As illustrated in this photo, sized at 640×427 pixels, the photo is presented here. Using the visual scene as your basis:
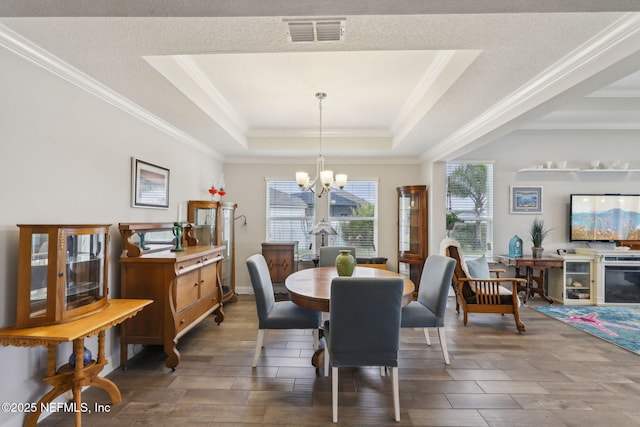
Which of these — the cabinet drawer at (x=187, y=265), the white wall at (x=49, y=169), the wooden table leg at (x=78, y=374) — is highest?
the white wall at (x=49, y=169)

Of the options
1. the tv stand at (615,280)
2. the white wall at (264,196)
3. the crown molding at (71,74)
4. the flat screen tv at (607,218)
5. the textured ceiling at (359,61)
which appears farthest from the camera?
the white wall at (264,196)

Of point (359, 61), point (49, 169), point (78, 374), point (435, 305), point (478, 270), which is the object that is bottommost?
point (78, 374)

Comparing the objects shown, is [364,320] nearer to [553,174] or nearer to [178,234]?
[178,234]

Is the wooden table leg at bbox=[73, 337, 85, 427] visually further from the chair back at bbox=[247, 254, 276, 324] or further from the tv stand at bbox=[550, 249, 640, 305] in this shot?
the tv stand at bbox=[550, 249, 640, 305]

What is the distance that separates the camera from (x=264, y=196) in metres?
5.49

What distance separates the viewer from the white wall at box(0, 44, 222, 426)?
182 cm

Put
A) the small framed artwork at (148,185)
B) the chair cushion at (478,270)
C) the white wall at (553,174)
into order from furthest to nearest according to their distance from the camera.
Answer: the white wall at (553,174), the chair cushion at (478,270), the small framed artwork at (148,185)

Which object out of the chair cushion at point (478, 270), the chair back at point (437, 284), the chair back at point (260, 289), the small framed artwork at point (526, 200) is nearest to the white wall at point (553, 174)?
the small framed artwork at point (526, 200)

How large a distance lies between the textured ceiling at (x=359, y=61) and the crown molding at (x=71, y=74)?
0.04ft

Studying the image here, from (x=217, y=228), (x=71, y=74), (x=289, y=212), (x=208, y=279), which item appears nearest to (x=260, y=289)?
(x=208, y=279)

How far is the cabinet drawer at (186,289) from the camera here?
2.82 metres

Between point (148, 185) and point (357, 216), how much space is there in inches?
134

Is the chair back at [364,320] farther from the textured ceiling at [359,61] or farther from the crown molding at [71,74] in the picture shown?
the crown molding at [71,74]

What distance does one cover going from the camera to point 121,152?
2.80 meters
